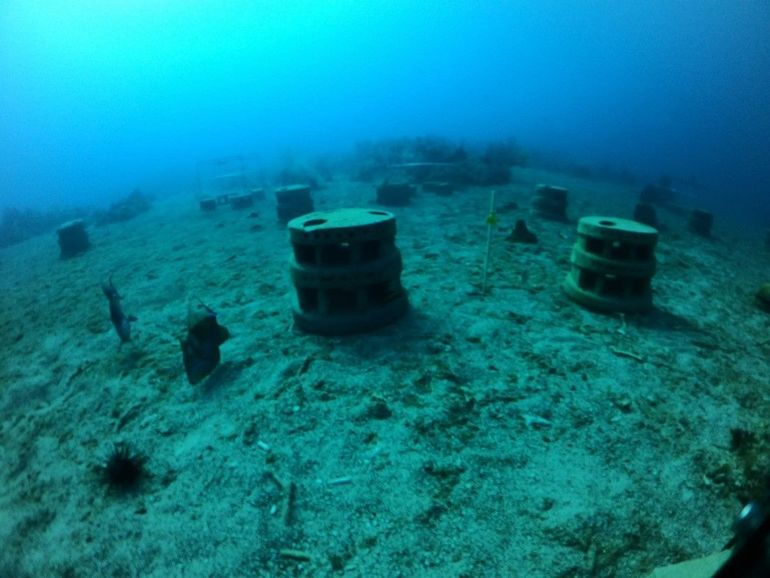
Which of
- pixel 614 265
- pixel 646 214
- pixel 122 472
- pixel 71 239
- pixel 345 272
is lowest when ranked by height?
pixel 71 239

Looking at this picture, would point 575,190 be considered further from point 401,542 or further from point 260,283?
point 401,542

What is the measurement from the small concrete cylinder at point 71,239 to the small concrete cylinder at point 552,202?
1793 cm

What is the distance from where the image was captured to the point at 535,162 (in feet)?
101

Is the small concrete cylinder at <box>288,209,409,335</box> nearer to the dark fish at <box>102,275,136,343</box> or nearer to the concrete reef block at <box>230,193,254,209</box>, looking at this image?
the dark fish at <box>102,275,136,343</box>

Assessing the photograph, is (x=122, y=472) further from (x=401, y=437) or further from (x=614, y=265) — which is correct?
(x=614, y=265)

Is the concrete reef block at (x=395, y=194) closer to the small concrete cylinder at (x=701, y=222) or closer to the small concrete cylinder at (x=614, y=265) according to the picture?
the small concrete cylinder at (x=614, y=265)

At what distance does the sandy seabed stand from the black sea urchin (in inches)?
4.3

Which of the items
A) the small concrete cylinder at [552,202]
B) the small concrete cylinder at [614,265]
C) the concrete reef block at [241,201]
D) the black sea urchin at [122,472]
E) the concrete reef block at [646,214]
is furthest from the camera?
the concrete reef block at [241,201]

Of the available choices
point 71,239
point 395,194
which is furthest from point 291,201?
point 71,239

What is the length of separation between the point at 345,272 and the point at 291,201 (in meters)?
9.88

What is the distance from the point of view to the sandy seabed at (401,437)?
3178 mm

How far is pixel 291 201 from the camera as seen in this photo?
48.2 ft

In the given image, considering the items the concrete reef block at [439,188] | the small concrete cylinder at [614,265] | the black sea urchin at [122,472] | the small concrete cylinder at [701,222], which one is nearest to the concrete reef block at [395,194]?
the concrete reef block at [439,188]

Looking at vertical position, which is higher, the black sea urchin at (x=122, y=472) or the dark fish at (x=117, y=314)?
the dark fish at (x=117, y=314)
